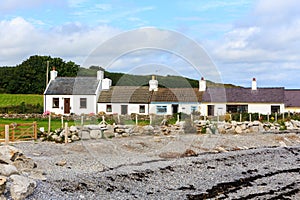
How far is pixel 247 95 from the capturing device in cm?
4928

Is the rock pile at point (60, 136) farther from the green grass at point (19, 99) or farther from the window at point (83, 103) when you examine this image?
the green grass at point (19, 99)

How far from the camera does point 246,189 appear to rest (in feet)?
50.7

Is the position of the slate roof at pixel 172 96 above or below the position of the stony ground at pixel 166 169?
above

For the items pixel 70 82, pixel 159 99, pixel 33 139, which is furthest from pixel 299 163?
pixel 70 82

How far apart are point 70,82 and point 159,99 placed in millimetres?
10963

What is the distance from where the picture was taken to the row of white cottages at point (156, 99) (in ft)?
137

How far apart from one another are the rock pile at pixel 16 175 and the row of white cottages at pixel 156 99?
2356 centimetres

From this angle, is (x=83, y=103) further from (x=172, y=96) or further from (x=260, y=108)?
(x=260, y=108)

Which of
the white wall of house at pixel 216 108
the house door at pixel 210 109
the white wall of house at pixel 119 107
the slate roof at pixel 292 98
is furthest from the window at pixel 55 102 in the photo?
the slate roof at pixel 292 98

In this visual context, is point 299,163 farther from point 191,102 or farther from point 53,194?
point 191,102

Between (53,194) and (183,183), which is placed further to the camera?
(183,183)

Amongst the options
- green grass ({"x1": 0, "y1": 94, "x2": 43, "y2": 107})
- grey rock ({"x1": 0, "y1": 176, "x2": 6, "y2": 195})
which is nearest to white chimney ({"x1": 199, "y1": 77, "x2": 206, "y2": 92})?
green grass ({"x1": 0, "y1": 94, "x2": 43, "y2": 107})

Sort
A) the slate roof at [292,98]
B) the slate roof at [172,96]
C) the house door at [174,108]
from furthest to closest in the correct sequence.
→ the slate roof at [292,98]
the house door at [174,108]
the slate roof at [172,96]

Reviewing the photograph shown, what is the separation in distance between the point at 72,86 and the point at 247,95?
18.1m
